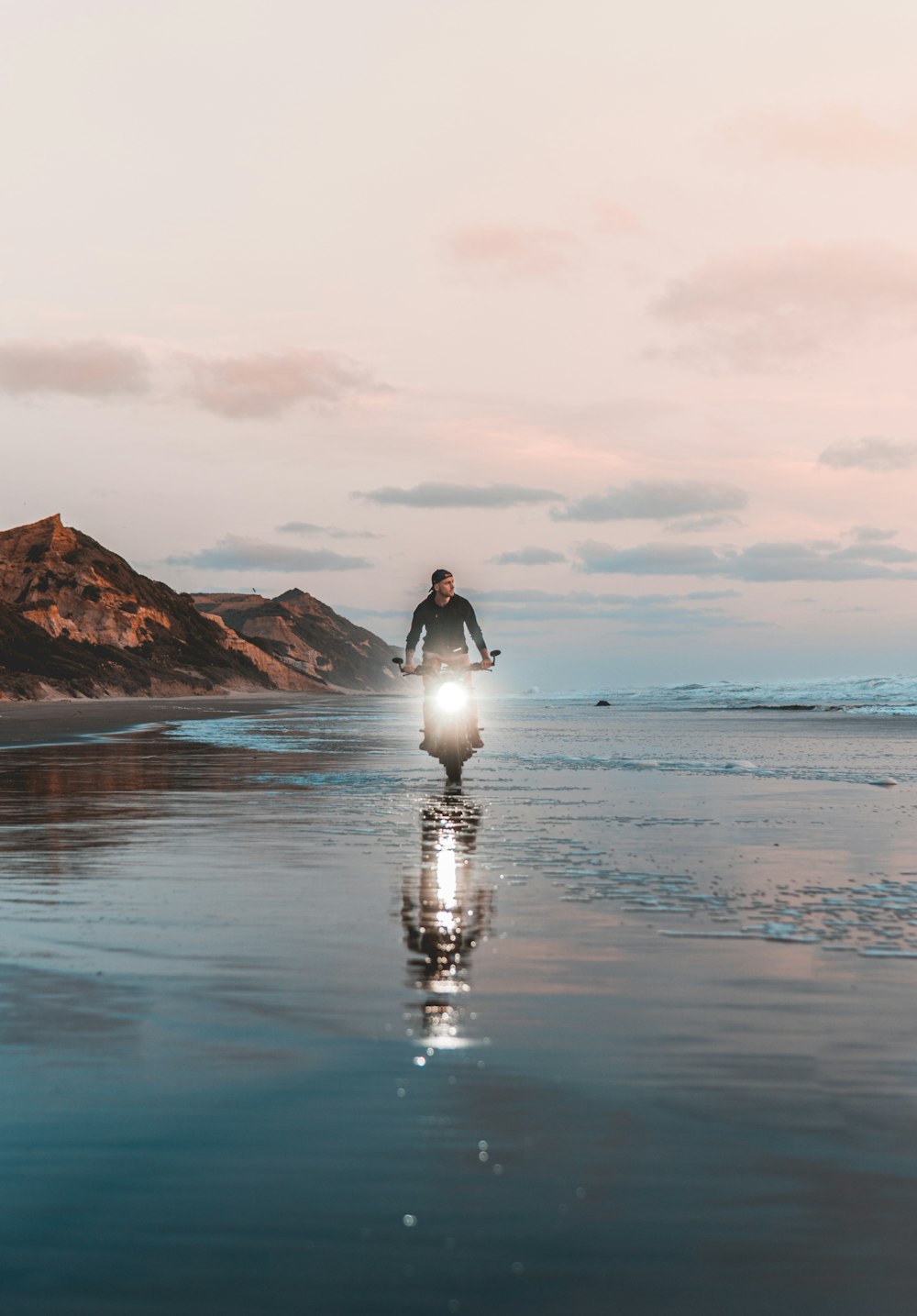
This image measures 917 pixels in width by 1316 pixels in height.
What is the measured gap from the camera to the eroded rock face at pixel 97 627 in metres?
124

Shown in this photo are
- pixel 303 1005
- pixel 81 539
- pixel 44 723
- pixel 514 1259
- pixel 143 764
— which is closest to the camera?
pixel 514 1259

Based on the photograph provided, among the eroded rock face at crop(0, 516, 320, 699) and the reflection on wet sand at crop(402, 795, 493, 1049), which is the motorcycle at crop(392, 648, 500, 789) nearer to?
the reflection on wet sand at crop(402, 795, 493, 1049)

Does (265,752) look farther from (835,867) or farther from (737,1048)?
(737,1048)

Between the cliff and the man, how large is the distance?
103 meters

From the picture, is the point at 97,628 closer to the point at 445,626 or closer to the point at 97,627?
the point at 97,627

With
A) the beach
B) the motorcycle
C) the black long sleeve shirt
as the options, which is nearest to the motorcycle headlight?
the motorcycle

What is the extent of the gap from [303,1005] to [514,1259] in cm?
237

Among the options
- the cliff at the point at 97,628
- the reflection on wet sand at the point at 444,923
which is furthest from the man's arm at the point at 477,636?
the cliff at the point at 97,628

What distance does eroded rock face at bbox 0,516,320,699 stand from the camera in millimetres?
124438

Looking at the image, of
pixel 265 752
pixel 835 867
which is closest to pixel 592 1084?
pixel 835 867

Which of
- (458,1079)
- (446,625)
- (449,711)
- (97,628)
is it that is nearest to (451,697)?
(449,711)

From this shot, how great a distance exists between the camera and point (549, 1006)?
504 centimetres

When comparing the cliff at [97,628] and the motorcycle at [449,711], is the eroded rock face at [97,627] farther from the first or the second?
the motorcycle at [449,711]

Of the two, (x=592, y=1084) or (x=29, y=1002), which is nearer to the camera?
(x=592, y=1084)
